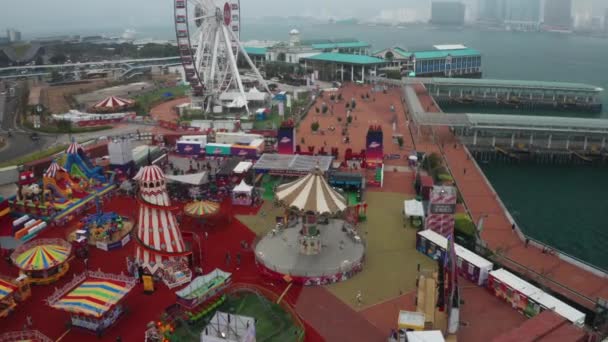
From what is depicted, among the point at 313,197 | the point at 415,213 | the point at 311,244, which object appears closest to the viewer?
the point at 313,197

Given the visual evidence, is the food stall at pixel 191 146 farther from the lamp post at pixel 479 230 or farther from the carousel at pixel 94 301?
the lamp post at pixel 479 230

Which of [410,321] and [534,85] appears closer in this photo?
[410,321]


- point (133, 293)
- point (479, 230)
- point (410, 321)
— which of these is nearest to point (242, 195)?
point (133, 293)

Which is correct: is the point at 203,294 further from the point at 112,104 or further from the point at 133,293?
the point at 112,104

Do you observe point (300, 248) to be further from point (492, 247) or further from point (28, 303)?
point (28, 303)

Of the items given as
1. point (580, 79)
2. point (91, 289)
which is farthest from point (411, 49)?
point (91, 289)
